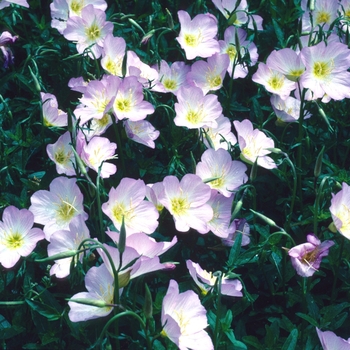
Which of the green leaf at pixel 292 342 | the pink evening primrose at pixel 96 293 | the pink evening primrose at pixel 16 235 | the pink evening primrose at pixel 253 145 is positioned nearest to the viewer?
the pink evening primrose at pixel 96 293

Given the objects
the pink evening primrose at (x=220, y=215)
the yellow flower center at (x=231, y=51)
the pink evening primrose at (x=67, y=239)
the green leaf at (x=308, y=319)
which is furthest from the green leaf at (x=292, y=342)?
the yellow flower center at (x=231, y=51)

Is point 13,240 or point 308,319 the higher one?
point 13,240

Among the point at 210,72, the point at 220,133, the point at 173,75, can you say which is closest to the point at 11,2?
the point at 173,75

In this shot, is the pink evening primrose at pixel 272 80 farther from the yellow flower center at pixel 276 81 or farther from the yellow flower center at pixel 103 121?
the yellow flower center at pixel 103 121

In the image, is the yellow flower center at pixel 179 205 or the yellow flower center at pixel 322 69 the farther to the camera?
the yellow flower center at pixel 322 69

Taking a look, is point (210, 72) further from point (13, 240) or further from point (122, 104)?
point (13, 240)

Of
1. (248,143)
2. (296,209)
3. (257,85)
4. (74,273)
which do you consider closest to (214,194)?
(248,143)

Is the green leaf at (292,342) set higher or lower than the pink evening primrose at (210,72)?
lower
